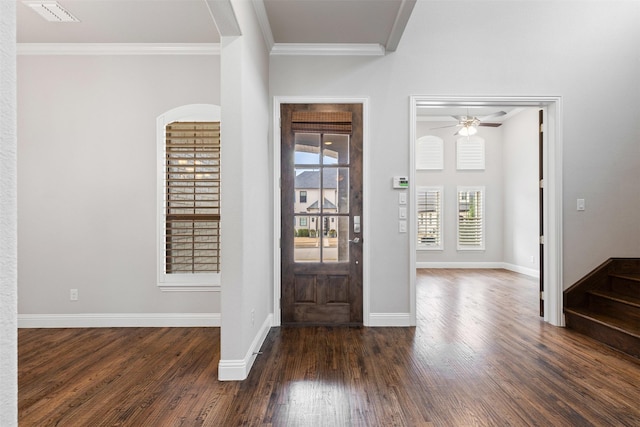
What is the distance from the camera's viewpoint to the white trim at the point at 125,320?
12.4ft

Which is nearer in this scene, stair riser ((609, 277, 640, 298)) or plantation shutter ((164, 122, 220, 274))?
stair riser ((609, 277, 640, 298))

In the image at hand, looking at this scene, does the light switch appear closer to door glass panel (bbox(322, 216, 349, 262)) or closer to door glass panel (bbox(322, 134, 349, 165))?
door glass panel (bbox(322, 216, 349, 262))

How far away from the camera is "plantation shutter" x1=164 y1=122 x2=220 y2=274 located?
3787 millimetres

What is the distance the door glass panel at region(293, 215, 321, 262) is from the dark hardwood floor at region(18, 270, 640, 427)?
0.78m

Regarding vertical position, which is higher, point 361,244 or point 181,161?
point 181,161

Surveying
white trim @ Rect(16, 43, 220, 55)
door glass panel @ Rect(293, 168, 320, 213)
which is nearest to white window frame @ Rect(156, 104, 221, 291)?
white trim @ Rect(16, 43, 220, 55)

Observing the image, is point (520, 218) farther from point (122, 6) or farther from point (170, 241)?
point (122, 6)

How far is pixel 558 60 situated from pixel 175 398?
476 cm

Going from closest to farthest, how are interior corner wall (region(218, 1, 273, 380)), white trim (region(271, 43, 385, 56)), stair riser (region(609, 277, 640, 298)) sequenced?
interior corner wall (region(218, 1, 273, 380)) → stair riser (region(609, 277, 640, 298)) → white trim (region(271, 43, 385, 56))

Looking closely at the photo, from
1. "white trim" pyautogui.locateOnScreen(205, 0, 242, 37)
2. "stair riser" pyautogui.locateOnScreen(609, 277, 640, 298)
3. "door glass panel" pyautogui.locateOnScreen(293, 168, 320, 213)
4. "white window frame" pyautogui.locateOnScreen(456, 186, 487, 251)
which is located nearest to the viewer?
"white trim" pyautogui.locateOnScreen(205, 0, 242, 37)

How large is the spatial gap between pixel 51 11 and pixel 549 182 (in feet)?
17.0

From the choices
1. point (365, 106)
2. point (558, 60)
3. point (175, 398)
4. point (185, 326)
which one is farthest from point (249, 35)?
point (558, 60)

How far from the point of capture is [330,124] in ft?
12.5

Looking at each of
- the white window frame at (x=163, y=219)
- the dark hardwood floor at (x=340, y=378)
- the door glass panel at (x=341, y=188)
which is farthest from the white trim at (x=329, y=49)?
the dark hardwood floor at (x=340, y=378)
